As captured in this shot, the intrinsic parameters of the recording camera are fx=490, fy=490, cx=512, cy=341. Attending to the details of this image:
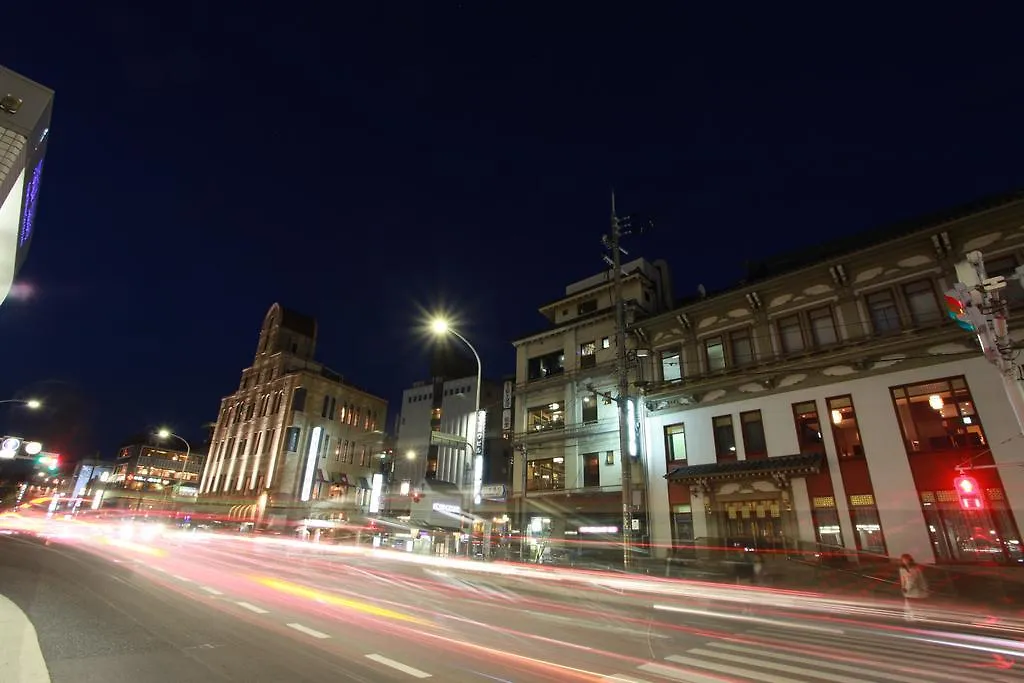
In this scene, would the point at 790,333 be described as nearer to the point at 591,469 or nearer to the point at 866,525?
the point at 866,525

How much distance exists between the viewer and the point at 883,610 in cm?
1427

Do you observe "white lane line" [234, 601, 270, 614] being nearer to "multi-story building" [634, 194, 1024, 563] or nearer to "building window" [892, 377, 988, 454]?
"multi-story building" [634, 194, 1024, 563]

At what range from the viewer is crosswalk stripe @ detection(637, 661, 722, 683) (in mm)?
6977

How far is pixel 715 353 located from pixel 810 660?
64.4ft

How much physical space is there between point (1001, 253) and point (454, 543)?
31078mm

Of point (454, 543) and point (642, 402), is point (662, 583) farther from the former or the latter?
point (454, 543)

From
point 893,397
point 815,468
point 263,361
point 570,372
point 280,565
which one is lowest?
point 280,565

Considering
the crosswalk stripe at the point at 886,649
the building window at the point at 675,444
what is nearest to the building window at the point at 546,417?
the building window at the point at 675,444

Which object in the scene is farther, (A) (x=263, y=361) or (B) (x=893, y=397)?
(A) (x=263, y=361)

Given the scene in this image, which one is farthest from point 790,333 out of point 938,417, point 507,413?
point 507,413

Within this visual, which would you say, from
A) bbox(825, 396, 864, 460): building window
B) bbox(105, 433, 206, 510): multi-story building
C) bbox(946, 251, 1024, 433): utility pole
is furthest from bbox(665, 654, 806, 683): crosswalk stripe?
bbox(105, 433, 206, 510): multi-story building

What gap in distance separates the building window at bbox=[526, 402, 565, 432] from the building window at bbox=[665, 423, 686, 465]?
23.8ft

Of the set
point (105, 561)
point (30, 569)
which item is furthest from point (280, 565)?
point (30, 569)

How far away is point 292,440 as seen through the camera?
5906cm
